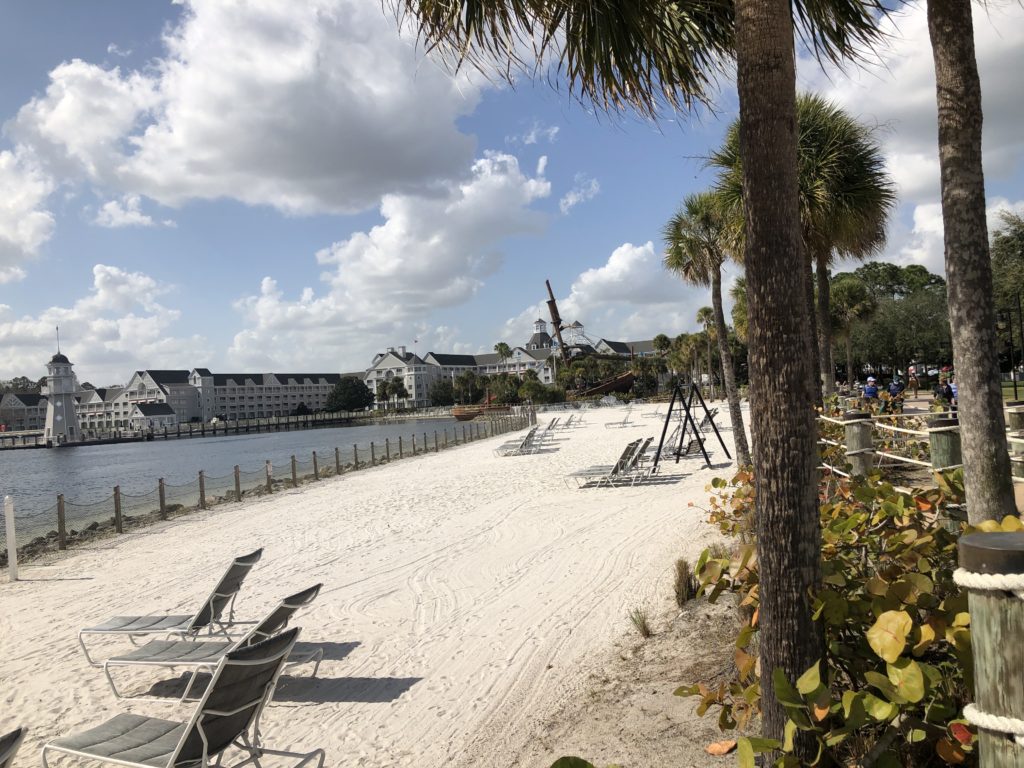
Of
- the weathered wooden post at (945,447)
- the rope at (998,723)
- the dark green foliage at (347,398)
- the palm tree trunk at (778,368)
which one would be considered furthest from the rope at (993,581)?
the dark green foliage at (347,398)

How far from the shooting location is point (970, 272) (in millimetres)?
3320

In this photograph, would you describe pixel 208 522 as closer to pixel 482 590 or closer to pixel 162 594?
pixel 162 594

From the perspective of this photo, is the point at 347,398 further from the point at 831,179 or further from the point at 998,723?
the point at 998,723

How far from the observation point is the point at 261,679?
13.0 feet

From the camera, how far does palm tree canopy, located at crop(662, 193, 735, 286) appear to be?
1565 cm

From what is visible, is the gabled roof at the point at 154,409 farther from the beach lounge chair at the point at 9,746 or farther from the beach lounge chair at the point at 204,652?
the beach lounge chair at the point at 9,746

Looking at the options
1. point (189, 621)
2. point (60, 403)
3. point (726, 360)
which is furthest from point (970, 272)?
point (60, 403)

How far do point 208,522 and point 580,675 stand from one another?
12355mm

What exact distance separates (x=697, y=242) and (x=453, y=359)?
158m

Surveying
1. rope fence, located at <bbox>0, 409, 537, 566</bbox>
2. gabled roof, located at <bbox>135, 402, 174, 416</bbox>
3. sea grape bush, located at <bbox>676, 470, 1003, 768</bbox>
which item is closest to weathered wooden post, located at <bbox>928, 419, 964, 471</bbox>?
sea grape bush, located at <bbox>676, 470, 1003, 768</bbox>

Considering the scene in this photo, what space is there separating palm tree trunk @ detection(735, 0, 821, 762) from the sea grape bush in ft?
0.34

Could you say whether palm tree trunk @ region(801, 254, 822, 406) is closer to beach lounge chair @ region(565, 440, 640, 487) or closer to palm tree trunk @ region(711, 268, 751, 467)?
palm tree trunk @ region(711, 268, 751, 467)

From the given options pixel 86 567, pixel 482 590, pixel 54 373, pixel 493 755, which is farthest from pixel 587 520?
pixel 54 373

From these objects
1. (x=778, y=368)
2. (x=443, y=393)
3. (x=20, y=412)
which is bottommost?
(x=443, y=393)
